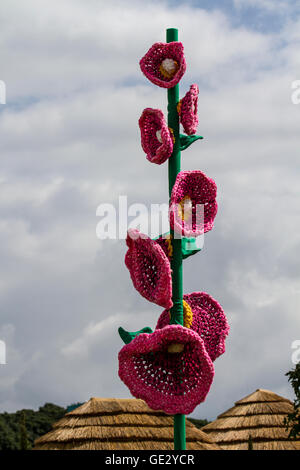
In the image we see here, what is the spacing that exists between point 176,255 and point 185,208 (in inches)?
15.3

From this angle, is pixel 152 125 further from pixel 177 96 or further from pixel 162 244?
pixel 162 244

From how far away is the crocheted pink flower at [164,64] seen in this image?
21.7ft

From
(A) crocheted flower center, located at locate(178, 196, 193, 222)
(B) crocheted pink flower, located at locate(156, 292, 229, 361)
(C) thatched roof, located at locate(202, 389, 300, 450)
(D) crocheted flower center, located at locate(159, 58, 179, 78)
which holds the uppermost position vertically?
(D) crocheted flower center, located at locate(159, 58, 179, 78)

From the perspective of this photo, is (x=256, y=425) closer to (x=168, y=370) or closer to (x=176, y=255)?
(x=168, y=370)

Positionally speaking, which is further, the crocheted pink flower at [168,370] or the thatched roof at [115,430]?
the thatched roof at [115,430]

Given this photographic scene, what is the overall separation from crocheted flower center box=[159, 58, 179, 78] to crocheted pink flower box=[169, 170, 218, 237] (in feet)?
2.86

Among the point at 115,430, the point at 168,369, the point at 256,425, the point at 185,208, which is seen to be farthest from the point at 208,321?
the point at 256,425

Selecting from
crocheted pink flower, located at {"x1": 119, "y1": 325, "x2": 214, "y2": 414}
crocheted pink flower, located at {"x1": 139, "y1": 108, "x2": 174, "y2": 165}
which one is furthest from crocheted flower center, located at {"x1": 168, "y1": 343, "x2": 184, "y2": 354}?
crocheted pink flower, located at {"x1": 139, "y1": 108, "x2": 174, "y2": 165}

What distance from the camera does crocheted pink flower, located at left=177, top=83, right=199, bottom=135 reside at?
6496 mm

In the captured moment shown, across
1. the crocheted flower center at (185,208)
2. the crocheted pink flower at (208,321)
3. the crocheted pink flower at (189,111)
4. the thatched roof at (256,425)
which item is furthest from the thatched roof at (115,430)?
the crocheted pink flower at (189,111)

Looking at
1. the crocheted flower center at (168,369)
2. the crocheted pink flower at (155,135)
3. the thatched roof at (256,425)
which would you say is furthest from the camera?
the thatched roof at (256,425)

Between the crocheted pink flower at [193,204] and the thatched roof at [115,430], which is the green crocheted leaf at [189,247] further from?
the thatched roof at [115,430]

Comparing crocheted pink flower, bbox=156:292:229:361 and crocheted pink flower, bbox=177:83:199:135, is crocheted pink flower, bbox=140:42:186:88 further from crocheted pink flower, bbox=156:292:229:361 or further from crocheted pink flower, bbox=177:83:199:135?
crocheted pink flower, bbox=156:292:229:361

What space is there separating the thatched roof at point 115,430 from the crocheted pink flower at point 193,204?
8332mm
